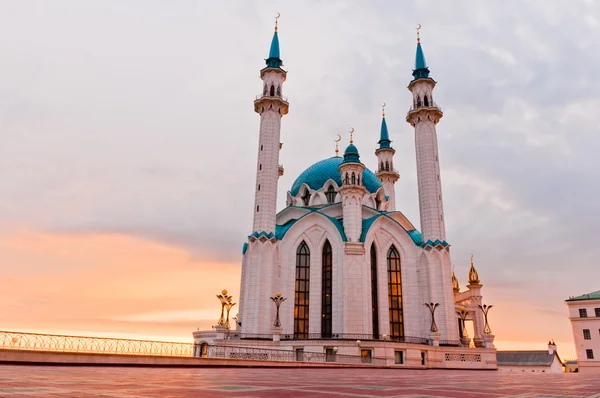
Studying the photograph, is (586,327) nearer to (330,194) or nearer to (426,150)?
(426,150)

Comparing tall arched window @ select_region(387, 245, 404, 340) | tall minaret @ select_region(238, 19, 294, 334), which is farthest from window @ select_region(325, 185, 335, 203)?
tall arched window @ select_region(387, 245, 404, 340)

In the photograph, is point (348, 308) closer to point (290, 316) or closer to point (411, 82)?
point (290, 316)

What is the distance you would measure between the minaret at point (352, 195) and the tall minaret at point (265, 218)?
22.9 feet

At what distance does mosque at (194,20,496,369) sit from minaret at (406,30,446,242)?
0.11 metres

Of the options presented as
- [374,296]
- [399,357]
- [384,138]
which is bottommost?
[399,357]

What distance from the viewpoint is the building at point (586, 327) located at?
1945 inches

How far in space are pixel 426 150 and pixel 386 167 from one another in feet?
46.4

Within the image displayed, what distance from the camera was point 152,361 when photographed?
15141mm

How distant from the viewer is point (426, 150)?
44.8 metres

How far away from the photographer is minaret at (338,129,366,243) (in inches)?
1592

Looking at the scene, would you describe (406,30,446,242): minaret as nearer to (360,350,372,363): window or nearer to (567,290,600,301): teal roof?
(360,350,372,363): window

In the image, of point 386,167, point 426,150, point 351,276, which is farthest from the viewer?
point 386,167

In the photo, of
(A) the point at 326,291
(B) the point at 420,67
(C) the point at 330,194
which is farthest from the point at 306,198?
(B) the point at 420,67

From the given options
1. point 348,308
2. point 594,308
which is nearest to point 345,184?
point 348,308
